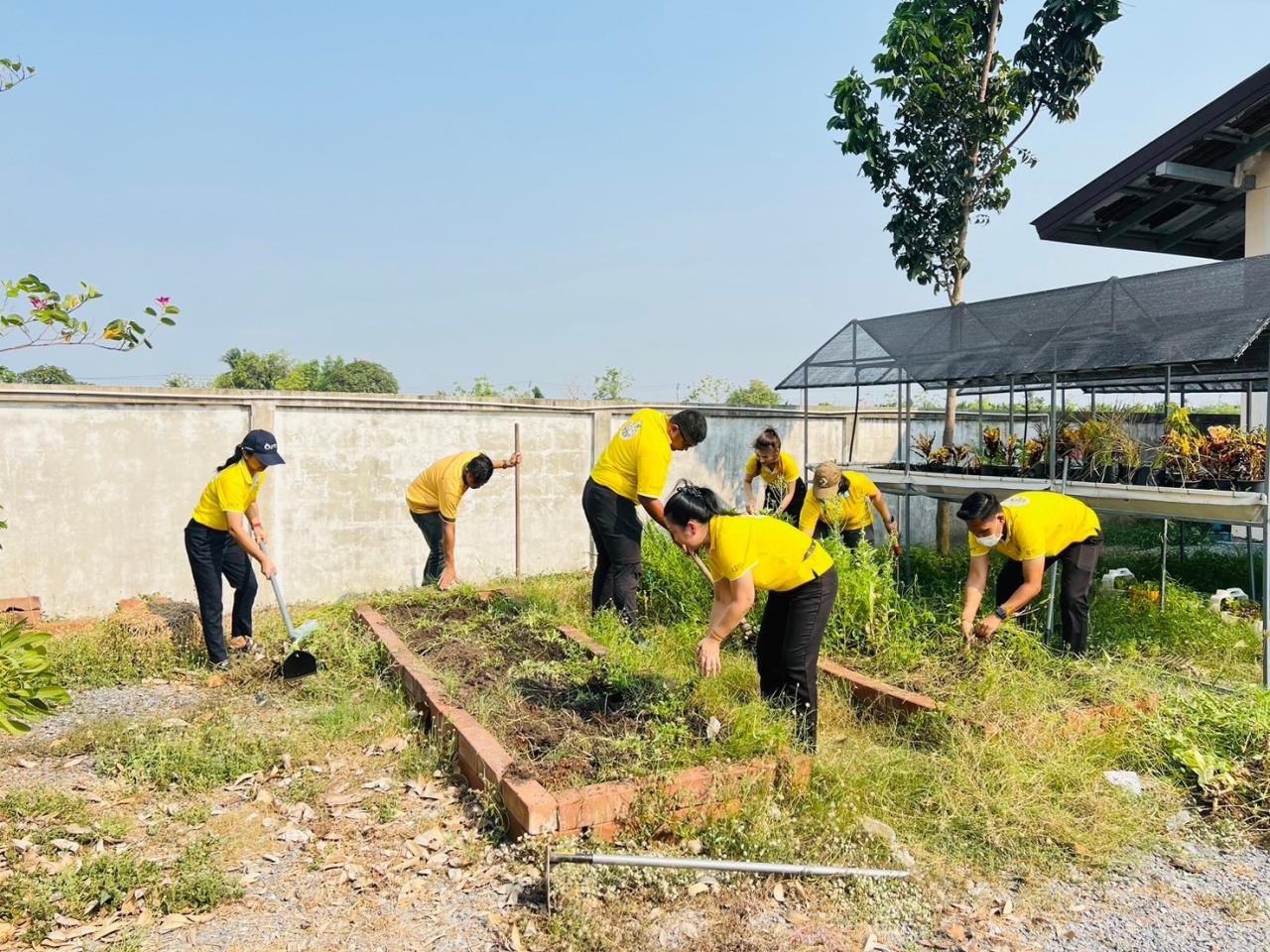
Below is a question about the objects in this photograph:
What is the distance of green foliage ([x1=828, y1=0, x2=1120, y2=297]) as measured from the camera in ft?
31.9

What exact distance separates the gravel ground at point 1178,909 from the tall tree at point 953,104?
6819 millimetres

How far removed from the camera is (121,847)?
3312 millimetres

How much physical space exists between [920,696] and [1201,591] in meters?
4.85

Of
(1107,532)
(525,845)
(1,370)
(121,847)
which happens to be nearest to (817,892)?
(525,845)

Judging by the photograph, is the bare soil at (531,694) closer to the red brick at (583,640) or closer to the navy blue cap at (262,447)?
the red brick at (583,640)

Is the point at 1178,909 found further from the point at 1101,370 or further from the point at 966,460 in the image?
the point at 966,460

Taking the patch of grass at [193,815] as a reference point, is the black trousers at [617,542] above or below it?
above

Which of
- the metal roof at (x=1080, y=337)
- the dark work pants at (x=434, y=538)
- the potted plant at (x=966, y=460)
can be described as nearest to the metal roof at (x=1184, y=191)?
the metal roof at (x=1080, y=337)

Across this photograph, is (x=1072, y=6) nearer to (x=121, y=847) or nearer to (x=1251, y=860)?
(x=1251, y=860)

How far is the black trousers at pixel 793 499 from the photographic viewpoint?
8123 millimetres

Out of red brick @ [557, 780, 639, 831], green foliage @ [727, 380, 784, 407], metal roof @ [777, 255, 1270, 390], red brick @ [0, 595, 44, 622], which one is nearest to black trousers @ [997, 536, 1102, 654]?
metal roof @ [777, 255, 1270, 390]

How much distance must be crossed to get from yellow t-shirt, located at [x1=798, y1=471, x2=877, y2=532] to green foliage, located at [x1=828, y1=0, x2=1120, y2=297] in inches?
190

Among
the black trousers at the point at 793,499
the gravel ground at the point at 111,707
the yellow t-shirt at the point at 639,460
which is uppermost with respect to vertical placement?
the yellow t-shirt at the point at 639,460

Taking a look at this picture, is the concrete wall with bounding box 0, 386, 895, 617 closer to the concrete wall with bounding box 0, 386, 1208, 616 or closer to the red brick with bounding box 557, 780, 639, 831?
the concrete wall with bounding box 0, 386, 1208, 616
